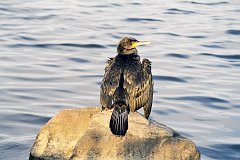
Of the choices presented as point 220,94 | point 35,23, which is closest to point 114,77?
point 220,94

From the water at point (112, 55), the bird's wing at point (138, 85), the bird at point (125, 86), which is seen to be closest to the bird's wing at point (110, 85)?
the bird at point (125, 86)

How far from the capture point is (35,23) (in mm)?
23703

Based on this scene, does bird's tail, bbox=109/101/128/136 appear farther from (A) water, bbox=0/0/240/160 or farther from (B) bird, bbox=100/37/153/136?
(A) water, bbox=0/0/240/160

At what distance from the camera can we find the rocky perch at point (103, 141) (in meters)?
9.99

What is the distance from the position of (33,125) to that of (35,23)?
10.5 m

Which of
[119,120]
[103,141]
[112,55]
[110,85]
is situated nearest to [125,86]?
[110,85]

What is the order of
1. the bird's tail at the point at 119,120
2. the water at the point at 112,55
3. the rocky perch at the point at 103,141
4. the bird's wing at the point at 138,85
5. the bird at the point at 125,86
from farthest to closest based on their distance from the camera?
the water at the point at 112,55, the bird's wing at the point at 138,85, the bird at the point at 125,86, the rocky perch at the point at 103,141, the bird's tail at the point at 119,120

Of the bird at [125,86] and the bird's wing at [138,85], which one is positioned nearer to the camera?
the bird at [125,86]

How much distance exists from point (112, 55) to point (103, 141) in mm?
9400

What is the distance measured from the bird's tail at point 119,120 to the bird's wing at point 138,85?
0.27 m

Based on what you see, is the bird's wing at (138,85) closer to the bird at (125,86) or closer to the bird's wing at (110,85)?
the bird at (125,86)

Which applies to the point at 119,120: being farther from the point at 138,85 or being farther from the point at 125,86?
the point at 138,85

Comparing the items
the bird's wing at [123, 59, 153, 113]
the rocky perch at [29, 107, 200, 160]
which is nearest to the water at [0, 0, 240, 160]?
the rocky perch at [29, 107, 200, 160]

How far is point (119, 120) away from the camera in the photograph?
995 centimetres
